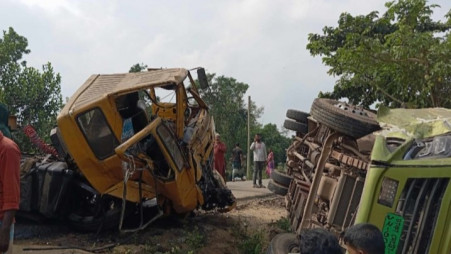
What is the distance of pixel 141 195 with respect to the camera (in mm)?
6840

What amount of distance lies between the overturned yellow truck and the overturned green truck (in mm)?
1530

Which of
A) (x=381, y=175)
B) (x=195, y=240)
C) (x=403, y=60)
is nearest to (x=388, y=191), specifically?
(x=381, y=175)

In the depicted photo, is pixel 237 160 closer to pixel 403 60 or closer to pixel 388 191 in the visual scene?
pixel 403 60

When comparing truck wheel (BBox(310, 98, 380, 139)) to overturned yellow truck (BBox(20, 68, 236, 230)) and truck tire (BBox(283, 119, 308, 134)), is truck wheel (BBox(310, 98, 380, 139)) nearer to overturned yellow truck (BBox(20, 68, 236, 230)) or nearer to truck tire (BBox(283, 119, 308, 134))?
truck tire (BBox(283, 119, 308, 134))

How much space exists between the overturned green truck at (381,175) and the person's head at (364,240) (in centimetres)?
90

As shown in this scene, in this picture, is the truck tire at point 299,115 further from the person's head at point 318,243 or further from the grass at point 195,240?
the person's head at point 318,243

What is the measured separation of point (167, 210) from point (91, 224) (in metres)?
1.08

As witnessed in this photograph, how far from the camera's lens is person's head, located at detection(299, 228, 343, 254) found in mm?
2326

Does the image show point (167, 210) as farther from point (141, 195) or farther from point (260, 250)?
point (260, 250)

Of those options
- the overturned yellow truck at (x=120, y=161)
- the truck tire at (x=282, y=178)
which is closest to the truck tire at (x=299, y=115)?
the truck tire at (x=282, y=178)

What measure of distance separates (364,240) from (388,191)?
1.10 metres

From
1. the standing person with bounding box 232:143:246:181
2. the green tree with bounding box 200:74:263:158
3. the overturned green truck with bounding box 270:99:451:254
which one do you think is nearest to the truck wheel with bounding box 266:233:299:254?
the overturned green truck with bounding box 270:99:451:254

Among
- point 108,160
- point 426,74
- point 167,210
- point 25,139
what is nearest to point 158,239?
point 167,210

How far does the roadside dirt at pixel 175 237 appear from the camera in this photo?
660cm
